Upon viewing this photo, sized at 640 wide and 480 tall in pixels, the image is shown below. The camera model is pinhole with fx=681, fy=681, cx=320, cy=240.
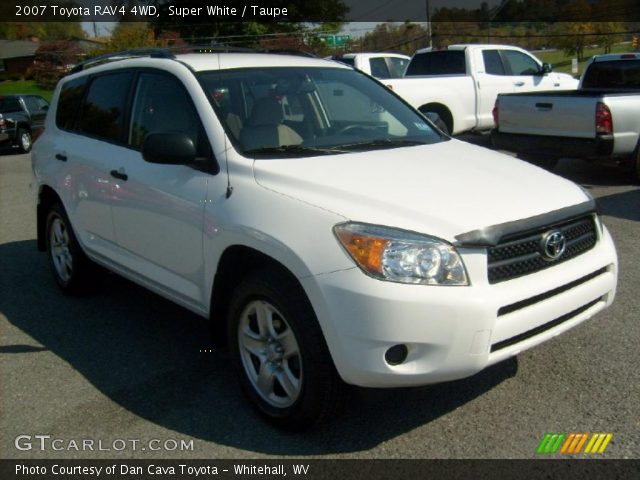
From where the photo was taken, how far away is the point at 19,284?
6039mm

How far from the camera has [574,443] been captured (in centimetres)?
315

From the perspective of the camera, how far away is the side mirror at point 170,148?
3.64 m

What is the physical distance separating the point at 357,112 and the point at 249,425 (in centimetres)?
211

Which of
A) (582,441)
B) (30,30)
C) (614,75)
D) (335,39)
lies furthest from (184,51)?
(30,30)

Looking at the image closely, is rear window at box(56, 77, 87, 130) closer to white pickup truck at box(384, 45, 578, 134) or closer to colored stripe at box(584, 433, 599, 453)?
colored stripe at box(584, 433, 599, 453)

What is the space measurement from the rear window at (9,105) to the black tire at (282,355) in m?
17.7

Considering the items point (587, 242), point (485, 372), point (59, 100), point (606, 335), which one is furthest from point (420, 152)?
point (59, 100)

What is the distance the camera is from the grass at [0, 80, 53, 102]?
46.4 metres

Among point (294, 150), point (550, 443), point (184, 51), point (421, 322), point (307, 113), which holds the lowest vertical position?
point (550, 443)

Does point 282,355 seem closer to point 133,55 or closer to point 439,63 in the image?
point 133,55

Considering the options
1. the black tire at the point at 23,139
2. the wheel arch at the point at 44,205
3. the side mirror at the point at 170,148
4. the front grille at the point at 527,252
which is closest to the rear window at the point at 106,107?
the wheel arch at the point at 44,205

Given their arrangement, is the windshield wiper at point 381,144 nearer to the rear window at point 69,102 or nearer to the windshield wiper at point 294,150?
the windshield wiper at point 294,150

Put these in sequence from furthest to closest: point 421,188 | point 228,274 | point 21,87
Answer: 1. point 21,87
2. point 228,274
3. point 421,188

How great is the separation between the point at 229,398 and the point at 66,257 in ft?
8.20
